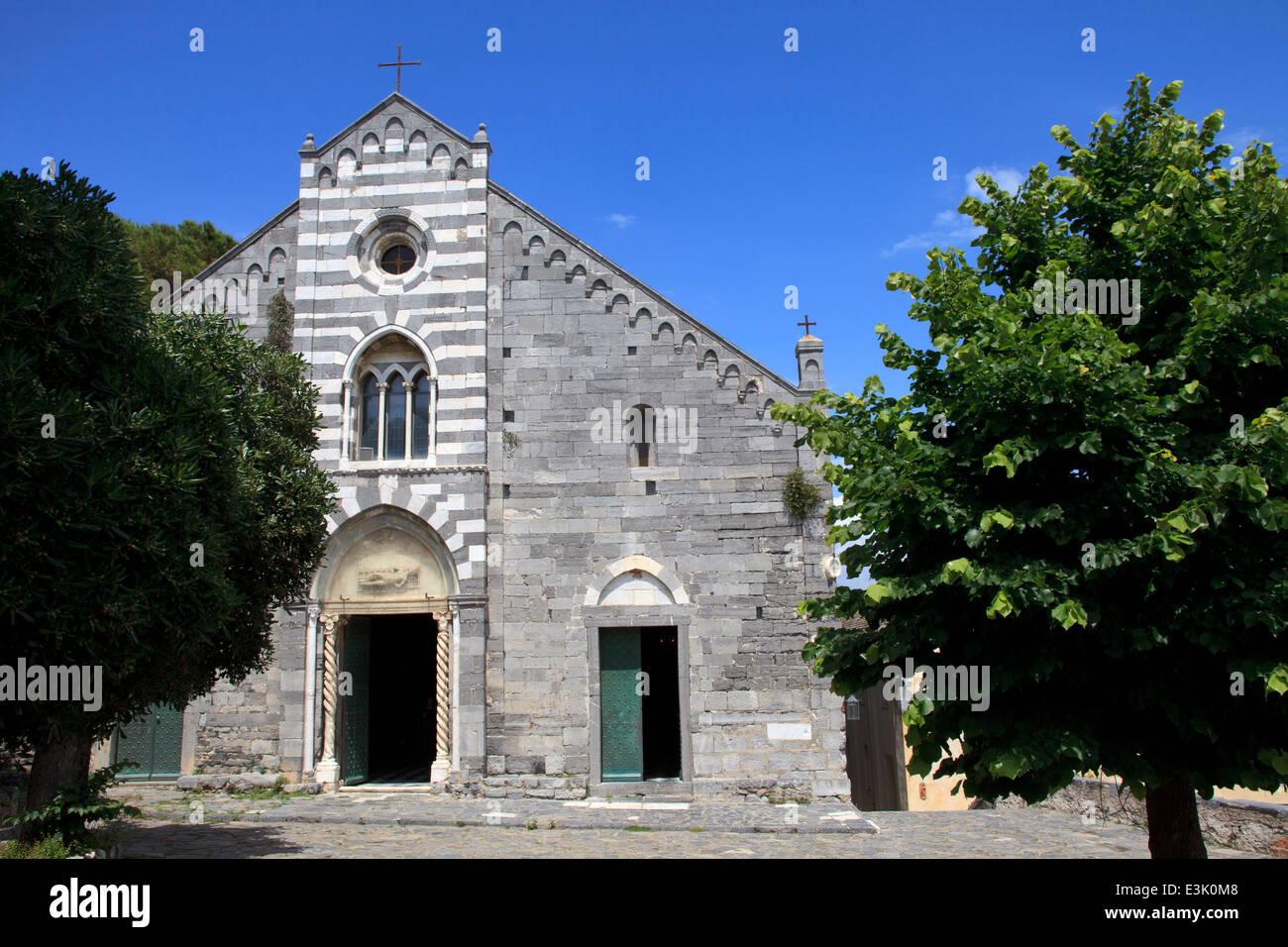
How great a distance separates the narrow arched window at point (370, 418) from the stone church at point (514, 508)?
51 millimetres

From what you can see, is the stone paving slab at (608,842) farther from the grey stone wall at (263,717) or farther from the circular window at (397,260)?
the circular window at (397,260)

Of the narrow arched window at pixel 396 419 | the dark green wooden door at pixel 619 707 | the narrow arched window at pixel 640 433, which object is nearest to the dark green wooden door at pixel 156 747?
the narrow arched window at pixel 396 419

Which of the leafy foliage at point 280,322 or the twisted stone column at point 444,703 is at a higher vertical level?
the leafy foliage at point 280,322

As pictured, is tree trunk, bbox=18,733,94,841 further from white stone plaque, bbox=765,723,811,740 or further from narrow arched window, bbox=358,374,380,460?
→ white stone plaque, bbox=765,723,811,740

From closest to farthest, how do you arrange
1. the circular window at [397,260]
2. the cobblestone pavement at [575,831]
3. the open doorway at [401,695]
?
the cobblestone pavement at [575,831] → the circular window at [397,260] → the open doorway at [401,695]

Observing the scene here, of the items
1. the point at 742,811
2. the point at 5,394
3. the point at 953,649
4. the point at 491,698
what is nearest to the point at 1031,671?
the point at 953,649

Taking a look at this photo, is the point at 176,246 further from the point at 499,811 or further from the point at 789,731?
the point at 789,731

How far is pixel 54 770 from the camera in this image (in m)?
9.87

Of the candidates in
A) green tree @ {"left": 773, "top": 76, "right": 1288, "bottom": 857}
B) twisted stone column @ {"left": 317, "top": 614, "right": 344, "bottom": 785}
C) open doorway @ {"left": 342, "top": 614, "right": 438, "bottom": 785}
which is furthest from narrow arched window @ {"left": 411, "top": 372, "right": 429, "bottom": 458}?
green tree @ {"left": 773, "top": 76, "right": 1288, "bottom": 857}

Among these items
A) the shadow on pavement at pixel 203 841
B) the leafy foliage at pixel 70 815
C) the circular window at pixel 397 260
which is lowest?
the shadow on pavement at pixel 203 841

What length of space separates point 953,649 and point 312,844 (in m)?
9.59

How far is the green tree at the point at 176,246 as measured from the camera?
29.6 metres

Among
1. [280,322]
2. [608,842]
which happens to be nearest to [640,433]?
[608,842]

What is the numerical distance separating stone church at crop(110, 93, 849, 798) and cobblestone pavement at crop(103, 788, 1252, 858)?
2.63 ft
